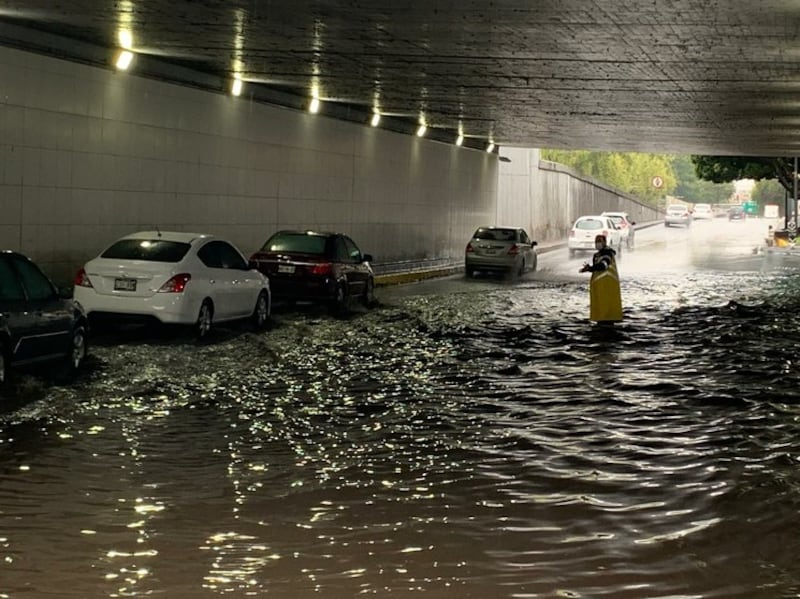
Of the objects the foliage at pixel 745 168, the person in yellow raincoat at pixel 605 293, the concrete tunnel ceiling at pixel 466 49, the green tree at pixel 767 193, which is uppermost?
the green tree at pixel 767 193

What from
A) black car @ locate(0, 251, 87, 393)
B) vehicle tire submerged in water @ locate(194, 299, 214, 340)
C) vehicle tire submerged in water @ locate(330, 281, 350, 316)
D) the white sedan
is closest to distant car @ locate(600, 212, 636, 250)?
vehicle tire submerged in water @ locate(330, 281, 350, 316)

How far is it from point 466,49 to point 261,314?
562 cm

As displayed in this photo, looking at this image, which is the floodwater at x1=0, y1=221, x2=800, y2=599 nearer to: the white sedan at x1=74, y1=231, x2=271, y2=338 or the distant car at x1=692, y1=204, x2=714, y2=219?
the white sedan at x1=74, y1=231, x2=271, y2=338

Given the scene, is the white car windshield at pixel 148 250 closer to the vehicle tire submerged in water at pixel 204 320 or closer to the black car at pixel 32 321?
the vehicle tire submerged in water at pixel 204 320

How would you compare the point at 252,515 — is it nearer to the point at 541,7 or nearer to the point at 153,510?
the point at 153,510

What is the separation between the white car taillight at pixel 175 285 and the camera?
53.7 feet

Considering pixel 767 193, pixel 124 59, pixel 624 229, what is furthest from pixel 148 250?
pixel 767 193

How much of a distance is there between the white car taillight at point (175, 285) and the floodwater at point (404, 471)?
72cm

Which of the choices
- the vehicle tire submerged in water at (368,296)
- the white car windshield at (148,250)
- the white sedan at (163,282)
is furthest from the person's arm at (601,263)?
the white car windshield at (148,250)

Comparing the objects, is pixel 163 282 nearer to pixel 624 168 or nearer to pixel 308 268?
pixel 308 268

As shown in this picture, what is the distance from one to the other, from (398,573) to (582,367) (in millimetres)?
9183

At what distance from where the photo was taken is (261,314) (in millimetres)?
19281

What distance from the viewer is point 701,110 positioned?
31203mm

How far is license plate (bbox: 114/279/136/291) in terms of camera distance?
1641 cm
